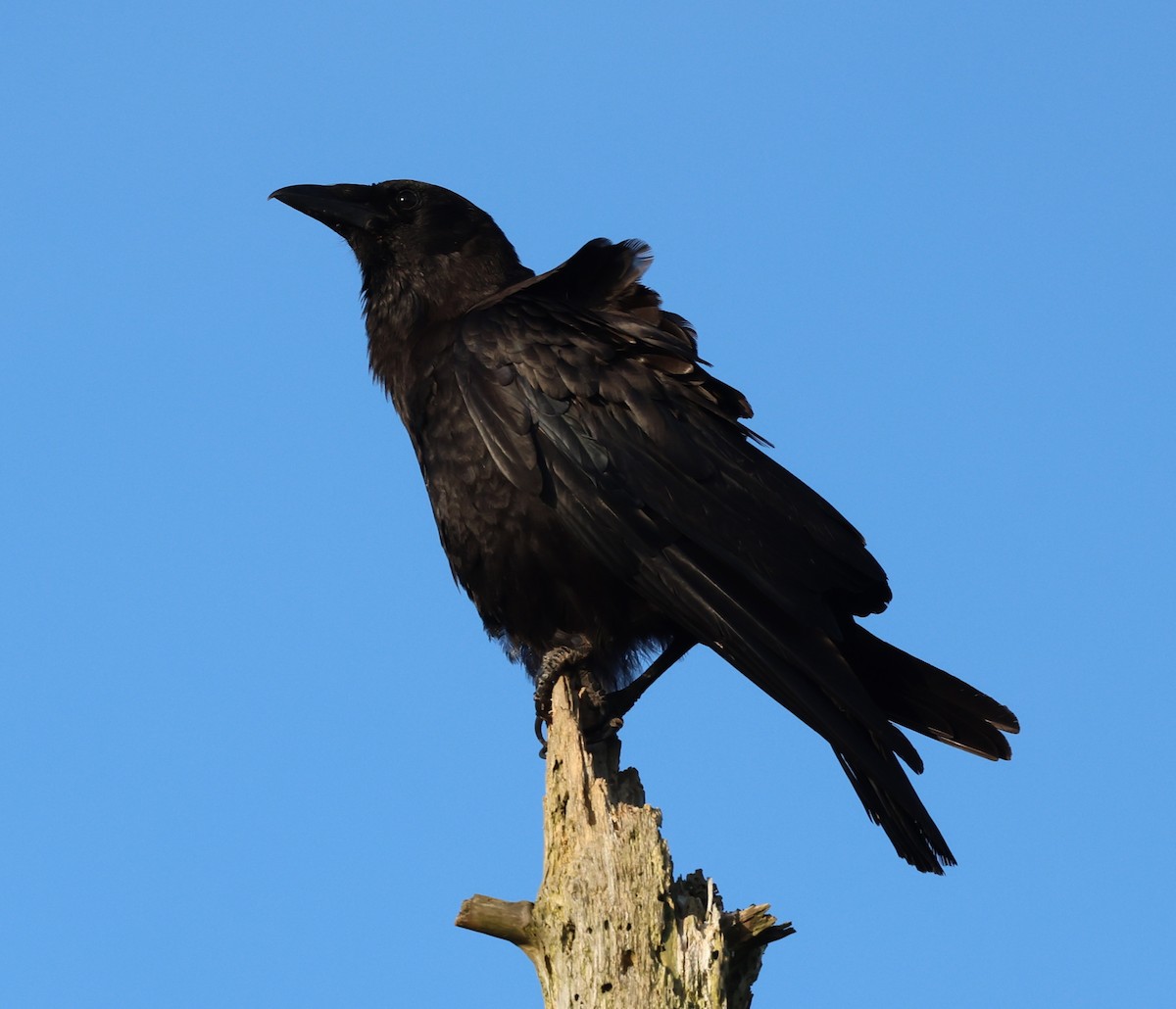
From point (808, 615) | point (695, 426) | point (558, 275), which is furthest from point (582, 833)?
point (558, 275)

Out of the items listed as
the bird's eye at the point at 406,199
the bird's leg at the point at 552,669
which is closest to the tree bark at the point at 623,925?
Answer: the bird's leg at the point at 552,669

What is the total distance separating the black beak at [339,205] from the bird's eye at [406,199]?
0.09 meters

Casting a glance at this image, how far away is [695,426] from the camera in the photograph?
549 cm

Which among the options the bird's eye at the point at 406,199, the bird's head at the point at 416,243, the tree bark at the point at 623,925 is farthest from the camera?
the bird's eye at the point at 406,199

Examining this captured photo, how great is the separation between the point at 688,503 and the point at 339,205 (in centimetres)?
238

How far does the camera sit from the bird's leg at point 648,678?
5.54m

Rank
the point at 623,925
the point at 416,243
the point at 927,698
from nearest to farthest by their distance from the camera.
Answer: the point at 623,925
the point at 927,698
the point at 416,243

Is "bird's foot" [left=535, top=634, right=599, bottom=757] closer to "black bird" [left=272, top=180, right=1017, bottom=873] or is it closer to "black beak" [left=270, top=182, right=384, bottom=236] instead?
"black bird" [left=272, top=180, right=1017, bottom=873]

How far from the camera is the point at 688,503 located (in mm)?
5250

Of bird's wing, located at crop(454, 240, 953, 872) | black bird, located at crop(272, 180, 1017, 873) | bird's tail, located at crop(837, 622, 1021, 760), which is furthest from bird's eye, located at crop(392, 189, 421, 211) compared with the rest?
bird's tail, located at crop(837, 622, 1021, 760)

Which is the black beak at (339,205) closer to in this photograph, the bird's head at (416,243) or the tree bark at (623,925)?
the bird's head at (416,243)

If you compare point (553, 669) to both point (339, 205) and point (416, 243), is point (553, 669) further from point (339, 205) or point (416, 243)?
point (339, 205)

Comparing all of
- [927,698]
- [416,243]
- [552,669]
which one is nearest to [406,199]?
[416,243]

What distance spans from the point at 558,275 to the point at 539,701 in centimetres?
176
